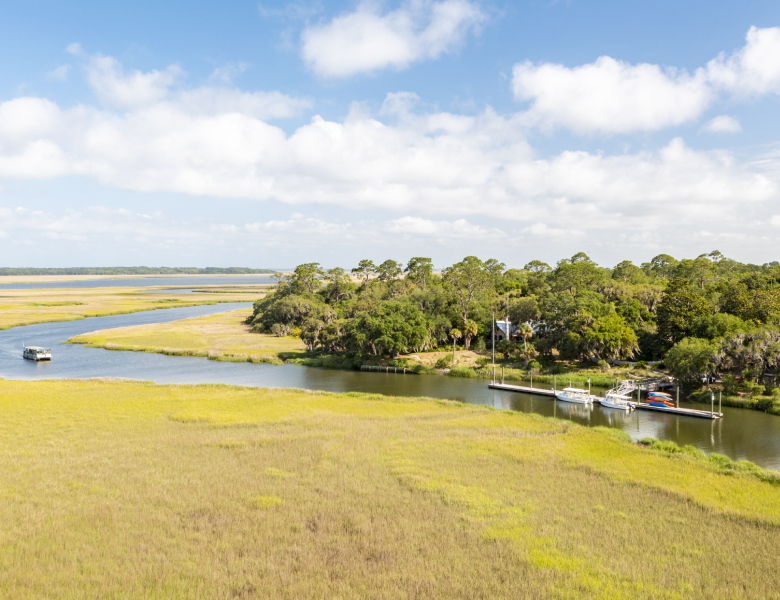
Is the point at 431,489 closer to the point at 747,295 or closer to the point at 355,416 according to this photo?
the point at 355,416

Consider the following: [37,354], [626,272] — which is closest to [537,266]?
[626,272]

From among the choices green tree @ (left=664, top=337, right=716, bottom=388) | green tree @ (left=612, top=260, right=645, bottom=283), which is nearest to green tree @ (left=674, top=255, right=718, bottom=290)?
green tree @ (left=612, top=260, right=645, bottom=283)

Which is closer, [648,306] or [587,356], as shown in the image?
[587,356]

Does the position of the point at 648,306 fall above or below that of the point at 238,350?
above

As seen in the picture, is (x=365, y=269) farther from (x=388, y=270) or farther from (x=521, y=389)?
(x=521, y=389)

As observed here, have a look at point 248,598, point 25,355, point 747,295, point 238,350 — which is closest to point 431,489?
point 248,598

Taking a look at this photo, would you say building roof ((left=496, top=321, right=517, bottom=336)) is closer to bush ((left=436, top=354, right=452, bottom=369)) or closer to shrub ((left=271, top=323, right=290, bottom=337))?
bush ((left=436, top=354, right=452, bottom=369))

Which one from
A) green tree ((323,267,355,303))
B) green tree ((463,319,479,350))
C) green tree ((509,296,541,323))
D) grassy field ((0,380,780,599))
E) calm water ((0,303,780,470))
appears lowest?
calm water ((0,303,780,470))
